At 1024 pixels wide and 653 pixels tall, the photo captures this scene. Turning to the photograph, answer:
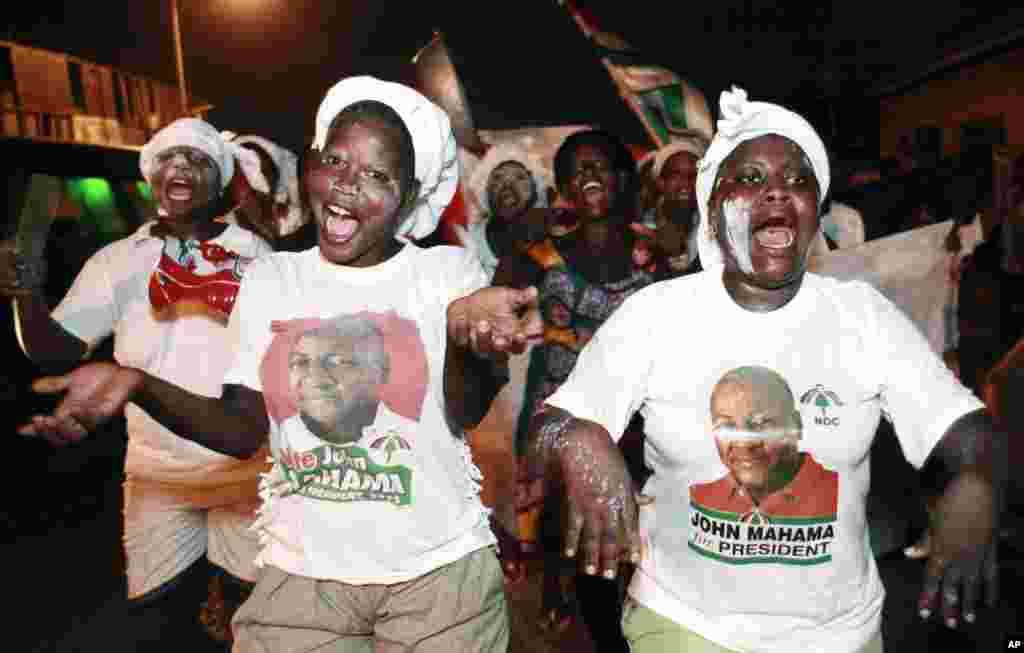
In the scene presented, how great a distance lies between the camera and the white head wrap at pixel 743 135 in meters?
2.33

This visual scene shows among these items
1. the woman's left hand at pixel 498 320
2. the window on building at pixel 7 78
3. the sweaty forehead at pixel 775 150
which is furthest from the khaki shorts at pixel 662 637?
the window on building at pixel 7 78

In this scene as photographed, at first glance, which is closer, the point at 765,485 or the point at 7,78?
the point at 765,485

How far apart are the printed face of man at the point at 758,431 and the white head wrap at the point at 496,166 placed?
427 centimetres

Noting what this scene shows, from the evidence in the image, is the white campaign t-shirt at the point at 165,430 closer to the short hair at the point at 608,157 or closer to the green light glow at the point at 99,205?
the short hair at the point at 608,157

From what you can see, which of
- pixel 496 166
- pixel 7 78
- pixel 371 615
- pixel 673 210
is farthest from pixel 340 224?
pixel 7 78

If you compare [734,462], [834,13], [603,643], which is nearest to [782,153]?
[734,462]

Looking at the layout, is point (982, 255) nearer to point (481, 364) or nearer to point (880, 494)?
point (880, 494)

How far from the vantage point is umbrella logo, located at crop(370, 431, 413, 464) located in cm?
222

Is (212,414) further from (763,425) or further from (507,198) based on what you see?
(507,198)

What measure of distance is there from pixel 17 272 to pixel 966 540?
2.68 meters

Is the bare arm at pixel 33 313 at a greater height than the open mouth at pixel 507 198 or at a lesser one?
lesser

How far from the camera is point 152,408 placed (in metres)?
2.08

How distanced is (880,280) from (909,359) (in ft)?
7.35

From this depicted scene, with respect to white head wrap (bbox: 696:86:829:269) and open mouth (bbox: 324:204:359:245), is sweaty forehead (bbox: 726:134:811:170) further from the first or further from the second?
open mouth (bbox: 324:204:359:245)
